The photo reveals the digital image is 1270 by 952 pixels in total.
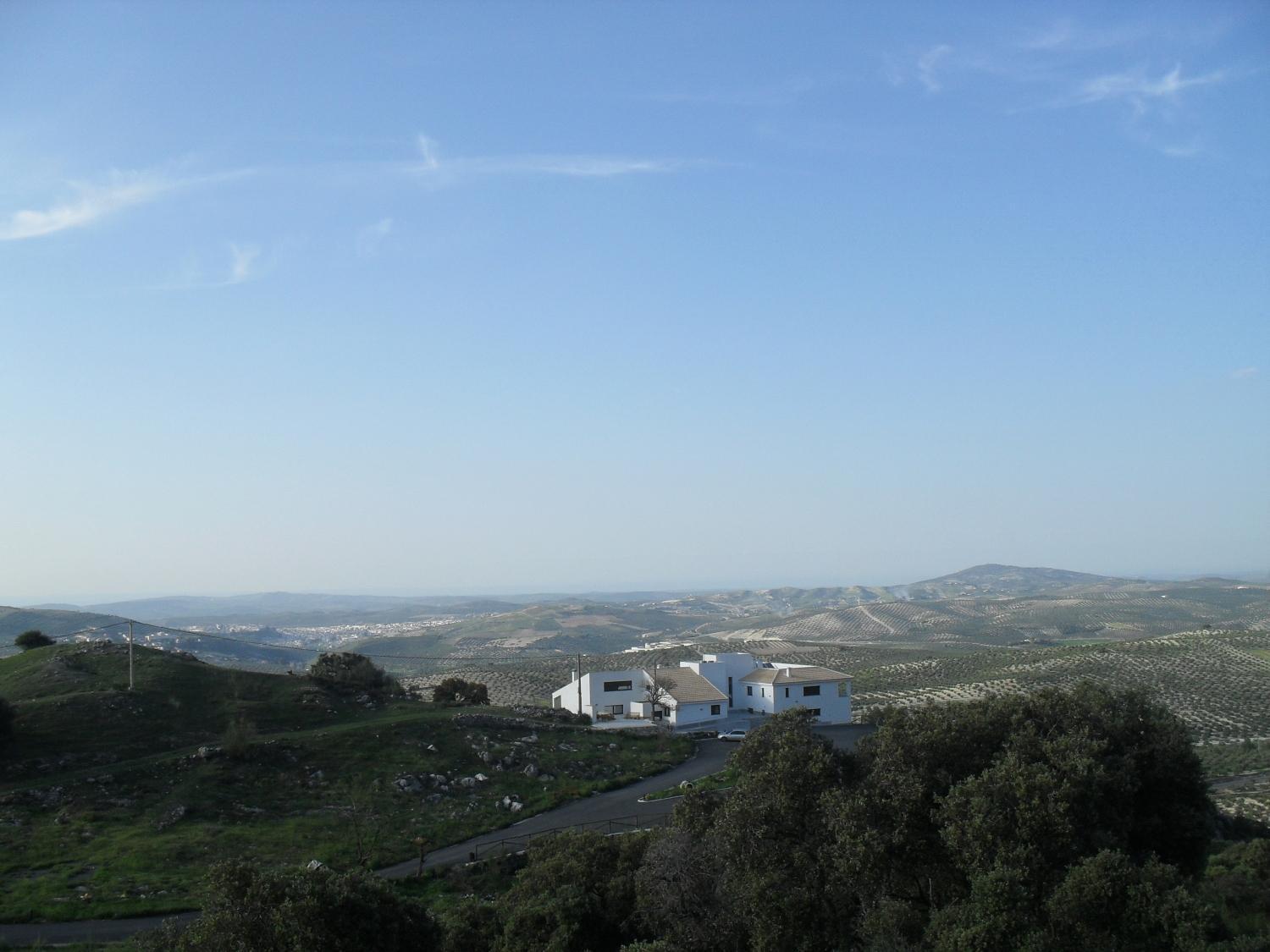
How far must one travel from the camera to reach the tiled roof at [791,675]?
5497 centimetres

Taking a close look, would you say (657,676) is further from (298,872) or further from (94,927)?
(298,872)

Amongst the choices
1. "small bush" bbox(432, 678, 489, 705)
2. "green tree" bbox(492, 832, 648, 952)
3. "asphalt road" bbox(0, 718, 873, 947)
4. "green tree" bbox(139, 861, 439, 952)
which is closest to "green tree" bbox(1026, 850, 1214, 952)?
"green tree" bbox(492, 832, 648, 952)

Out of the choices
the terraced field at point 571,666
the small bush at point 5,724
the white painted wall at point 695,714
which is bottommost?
the terraced field at point 571,666

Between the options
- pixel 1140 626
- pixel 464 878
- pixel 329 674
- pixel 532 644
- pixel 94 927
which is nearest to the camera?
pixel 94 927

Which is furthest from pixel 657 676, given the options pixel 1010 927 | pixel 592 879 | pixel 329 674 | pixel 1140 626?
pixel 1140 626

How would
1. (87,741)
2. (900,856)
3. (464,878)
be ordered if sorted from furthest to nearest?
1. (87,741)
2. (464,878)
3. (900,856)

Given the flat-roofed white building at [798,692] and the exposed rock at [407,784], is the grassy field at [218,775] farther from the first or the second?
the flat-roofed white building at [798,692]

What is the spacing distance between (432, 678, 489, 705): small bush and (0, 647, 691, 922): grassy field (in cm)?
555

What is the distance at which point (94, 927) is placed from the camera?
1889 centimetres

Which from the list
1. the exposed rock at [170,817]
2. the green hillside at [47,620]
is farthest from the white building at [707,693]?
Answer: the green hillside at [47,620]

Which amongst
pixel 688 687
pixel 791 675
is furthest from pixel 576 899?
pixel 791 675

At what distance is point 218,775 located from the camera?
1197 inches

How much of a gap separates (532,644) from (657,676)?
125m

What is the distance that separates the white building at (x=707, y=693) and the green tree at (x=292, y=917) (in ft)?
132
